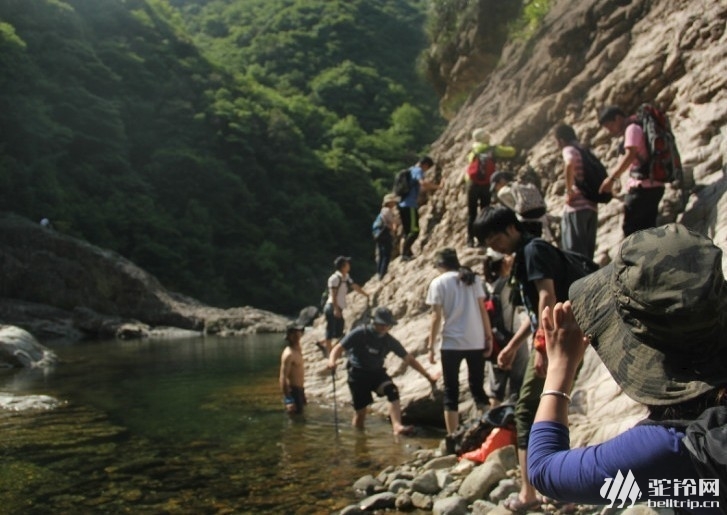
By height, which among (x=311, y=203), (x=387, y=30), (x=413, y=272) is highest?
(x=387, y=30)

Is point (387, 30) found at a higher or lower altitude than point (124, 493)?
higher

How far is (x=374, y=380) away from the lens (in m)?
8.23

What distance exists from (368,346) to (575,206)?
2711 mm

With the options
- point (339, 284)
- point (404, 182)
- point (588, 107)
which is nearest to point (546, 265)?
point (588, 107)

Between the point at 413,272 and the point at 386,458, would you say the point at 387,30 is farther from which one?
the point at 386,458

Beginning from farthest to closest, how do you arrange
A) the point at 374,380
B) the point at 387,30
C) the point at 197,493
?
the point at 387,30
the point at 374,380
the point at 197,493

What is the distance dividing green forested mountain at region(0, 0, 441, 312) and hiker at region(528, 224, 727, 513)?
36.7 metres

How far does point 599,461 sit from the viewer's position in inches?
72.5

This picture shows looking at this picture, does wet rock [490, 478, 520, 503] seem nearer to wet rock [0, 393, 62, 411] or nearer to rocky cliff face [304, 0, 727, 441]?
rocky cliff face [304, 0, 727, 441]

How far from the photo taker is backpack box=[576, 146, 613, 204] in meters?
6.99

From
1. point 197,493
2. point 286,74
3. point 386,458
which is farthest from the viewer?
point 286,74

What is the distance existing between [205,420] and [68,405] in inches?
97.9

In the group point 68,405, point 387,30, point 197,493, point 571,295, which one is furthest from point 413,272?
point 387,30

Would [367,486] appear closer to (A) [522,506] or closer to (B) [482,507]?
(B) [482,507]
